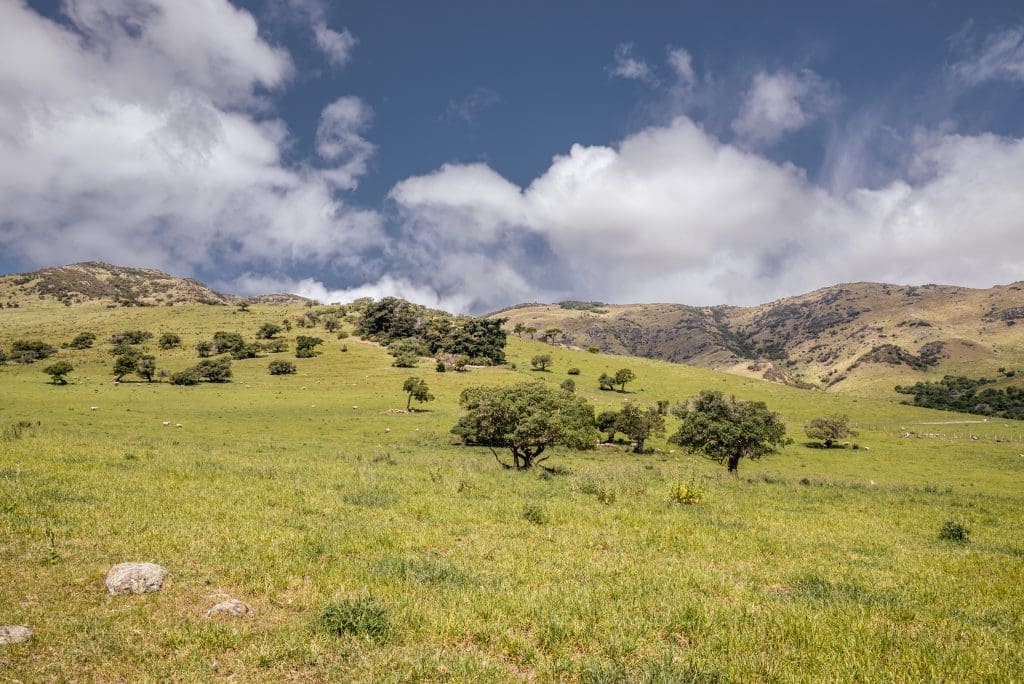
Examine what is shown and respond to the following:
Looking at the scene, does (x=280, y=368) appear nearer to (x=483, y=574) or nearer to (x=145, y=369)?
(x=145, y=369)

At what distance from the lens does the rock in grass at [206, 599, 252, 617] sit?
7.57 metres

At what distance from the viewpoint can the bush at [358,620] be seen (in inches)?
275

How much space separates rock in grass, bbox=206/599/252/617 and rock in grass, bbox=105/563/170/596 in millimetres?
1432

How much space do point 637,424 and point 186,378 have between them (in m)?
78.7

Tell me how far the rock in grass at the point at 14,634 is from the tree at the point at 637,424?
6032 centimetres

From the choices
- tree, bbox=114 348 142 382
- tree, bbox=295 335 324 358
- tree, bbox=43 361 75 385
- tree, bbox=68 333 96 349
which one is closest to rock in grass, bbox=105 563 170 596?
tree, bbox=43 361 75 385

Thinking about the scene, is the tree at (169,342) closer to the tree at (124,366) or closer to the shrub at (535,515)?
the tree at (124,366)

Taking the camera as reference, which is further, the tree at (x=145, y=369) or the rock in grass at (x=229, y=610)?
the tree at (x=145, y=369)

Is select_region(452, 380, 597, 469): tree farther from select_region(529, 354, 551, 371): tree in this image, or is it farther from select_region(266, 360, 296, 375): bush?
select_region(529, 354, 551, 371): tree

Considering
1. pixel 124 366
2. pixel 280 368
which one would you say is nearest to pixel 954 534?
pixel 280 368

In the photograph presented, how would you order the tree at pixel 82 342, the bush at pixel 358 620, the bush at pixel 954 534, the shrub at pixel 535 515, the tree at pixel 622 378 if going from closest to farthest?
the bush at pixel 358 620, the shrub at pixel 535 515, the bush at pixel 954 534, the tree at pixel 82 342, the tree at pixel 622 378

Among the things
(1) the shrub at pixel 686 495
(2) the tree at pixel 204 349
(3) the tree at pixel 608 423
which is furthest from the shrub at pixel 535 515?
(2) the tree at pixel 204 349

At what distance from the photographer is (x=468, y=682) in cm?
589

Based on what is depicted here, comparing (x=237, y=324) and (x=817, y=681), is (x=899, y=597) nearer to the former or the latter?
(x=817, y=681)
